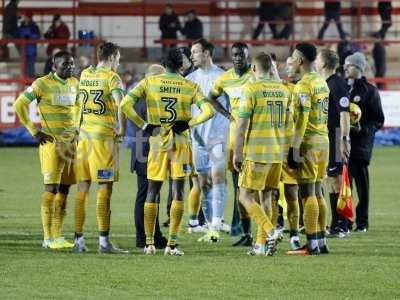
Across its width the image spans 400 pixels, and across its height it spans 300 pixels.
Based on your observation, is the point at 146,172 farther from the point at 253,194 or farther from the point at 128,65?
the point at 128,65

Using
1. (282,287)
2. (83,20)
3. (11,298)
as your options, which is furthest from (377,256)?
(83,20)

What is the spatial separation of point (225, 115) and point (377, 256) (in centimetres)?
245

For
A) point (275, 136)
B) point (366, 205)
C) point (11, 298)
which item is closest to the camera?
point (11, 298)

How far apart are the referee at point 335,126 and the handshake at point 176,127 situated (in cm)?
213

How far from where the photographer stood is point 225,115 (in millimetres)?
15102

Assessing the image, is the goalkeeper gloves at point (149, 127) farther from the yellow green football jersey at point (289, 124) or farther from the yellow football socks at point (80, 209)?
the yellow green football jersey at point (289, 124)

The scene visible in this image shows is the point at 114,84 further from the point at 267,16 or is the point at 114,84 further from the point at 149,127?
the point at 267,16

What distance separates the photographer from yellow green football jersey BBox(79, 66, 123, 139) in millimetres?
14086

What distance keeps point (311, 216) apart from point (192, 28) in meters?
21.3

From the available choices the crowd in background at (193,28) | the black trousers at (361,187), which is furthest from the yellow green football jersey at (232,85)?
the crowd in background at (193,28)

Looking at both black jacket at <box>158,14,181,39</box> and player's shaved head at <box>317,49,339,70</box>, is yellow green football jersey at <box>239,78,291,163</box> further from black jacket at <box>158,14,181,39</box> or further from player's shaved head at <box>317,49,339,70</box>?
black jacket at <box>158,14,181,39</box>

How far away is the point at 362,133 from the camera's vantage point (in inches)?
662

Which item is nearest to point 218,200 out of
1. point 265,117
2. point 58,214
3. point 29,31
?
point 58,214

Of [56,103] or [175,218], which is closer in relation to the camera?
[175,218]
